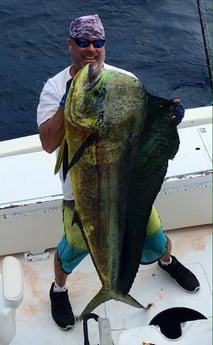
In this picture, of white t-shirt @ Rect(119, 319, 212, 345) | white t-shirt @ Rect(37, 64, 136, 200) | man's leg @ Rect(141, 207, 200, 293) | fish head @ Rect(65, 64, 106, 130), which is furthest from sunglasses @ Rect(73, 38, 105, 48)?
white t-shirt @ Rect(119, 319, 212, 345)

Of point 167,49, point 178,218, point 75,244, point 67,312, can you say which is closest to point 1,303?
point 75,244

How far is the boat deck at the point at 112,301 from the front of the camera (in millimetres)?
3486

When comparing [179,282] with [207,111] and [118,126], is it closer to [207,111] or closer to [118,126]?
[207,111]

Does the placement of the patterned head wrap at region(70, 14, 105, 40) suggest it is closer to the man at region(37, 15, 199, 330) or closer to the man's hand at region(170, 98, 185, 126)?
the man at region(37, 15, 199, 330)

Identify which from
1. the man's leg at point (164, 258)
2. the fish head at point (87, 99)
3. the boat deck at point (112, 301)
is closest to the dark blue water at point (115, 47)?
the boat deck at point (112, 301)

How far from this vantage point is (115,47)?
348 inches

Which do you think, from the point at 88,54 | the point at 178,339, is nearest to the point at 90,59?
the point at 88,54

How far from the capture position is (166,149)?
229cm

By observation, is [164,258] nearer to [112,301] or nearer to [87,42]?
[112,301]

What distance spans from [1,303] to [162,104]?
1231mm

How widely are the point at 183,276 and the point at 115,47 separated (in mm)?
5678

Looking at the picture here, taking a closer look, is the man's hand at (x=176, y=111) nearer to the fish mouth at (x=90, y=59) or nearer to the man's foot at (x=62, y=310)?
the fish mouth at (x=90, y=59)

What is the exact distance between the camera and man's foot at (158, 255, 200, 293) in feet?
12.0

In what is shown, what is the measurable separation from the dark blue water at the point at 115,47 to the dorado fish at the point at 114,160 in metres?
4.74
